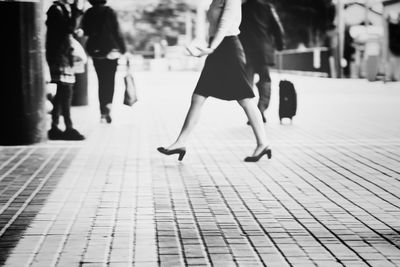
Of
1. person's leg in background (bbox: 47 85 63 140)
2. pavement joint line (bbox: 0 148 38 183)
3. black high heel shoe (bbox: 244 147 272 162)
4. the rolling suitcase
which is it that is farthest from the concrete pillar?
the rolling suitcase

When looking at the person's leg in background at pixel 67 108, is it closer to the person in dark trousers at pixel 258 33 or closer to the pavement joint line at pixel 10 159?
the pavement joint line at pixel 10 159

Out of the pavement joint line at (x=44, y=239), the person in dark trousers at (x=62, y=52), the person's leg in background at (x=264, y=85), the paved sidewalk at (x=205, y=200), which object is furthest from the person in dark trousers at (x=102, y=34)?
the pavement joint line at (x=44, y=239)

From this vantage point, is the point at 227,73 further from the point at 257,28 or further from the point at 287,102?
the point at 287,102

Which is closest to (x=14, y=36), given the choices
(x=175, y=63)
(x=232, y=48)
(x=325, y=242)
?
(x=232, y=48)

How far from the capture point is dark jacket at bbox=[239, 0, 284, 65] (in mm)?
12008

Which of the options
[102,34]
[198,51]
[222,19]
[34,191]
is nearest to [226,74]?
[198,51]

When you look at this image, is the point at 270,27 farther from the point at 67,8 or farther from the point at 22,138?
the point at 22,138

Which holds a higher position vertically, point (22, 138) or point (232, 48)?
point (232, 48)

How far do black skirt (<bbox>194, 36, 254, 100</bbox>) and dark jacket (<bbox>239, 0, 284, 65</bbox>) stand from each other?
3.47 m

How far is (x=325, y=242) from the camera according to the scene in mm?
5082

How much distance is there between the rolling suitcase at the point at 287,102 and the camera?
12656 mm

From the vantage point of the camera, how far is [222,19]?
27.2ft

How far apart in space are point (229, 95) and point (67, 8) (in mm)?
3115

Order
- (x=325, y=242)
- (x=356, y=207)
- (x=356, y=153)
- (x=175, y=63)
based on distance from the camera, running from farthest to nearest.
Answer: (x=175, y=63) → (x=356, y=153) → (x=356, y=207) → (x=325, y=242)
